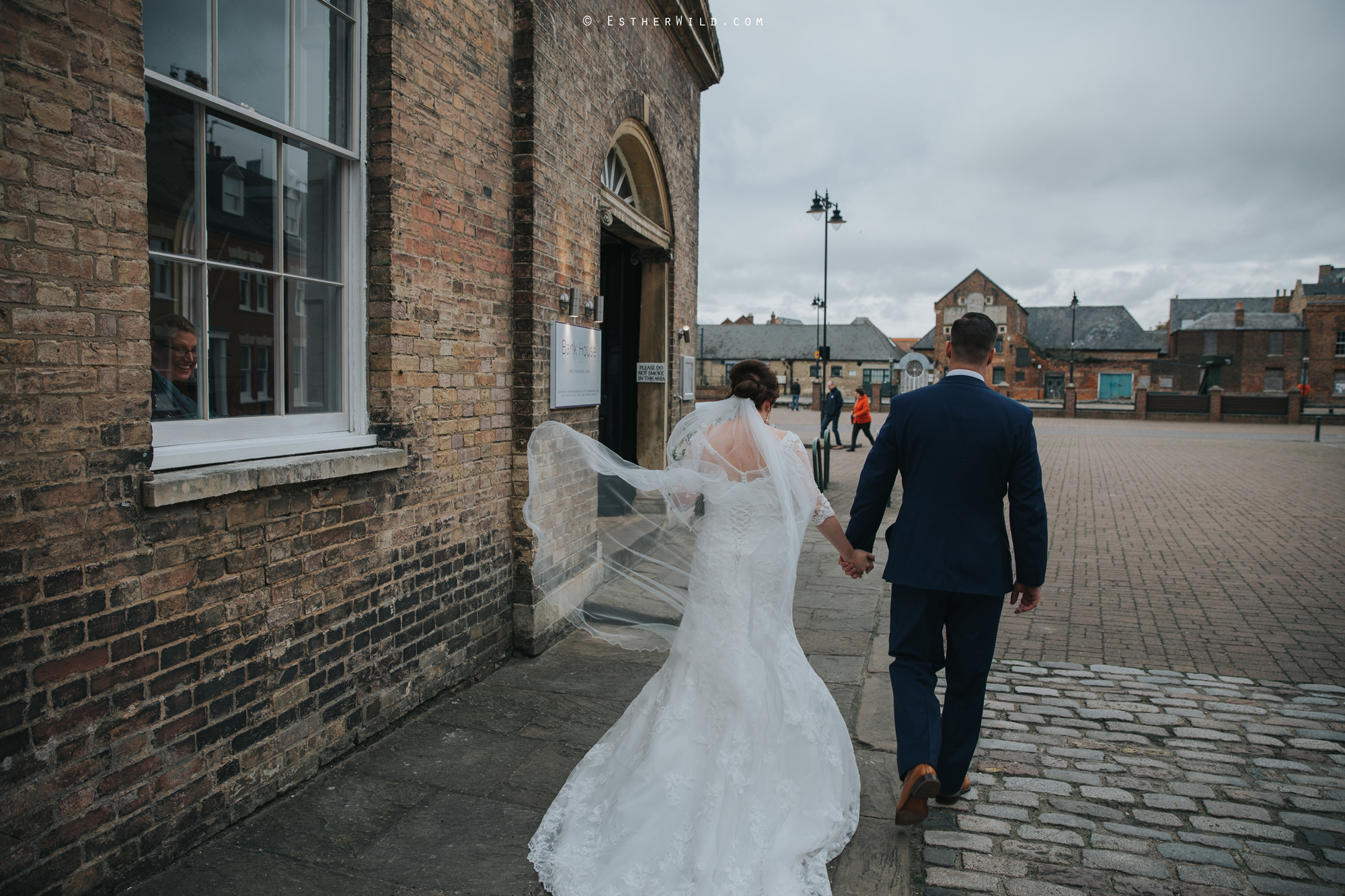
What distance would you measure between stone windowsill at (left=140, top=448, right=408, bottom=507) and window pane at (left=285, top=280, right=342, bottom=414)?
30 cm

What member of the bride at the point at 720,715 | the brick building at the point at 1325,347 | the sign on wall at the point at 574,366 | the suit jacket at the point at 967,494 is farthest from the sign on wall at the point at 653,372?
the brick building at the point at 1325,347

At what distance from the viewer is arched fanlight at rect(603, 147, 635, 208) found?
7.49m

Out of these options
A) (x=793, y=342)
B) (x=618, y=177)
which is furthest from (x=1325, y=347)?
(x=618, y=177)

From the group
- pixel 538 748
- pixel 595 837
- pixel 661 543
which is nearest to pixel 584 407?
pixel 661 543

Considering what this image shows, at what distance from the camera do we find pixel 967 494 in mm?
3109

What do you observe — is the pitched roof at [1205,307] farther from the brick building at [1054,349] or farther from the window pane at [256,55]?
the window pane at [256,55]

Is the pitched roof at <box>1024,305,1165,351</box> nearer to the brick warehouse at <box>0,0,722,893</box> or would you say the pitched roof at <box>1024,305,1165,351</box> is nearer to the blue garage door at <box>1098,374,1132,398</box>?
the blue garage door at <box>1098,374,1132,398</box>

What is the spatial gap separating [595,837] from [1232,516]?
435 inches

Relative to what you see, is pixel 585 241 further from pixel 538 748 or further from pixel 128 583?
pixel 128 583

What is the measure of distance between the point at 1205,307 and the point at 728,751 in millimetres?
80509

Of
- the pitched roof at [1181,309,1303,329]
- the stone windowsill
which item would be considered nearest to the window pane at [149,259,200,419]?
the stone windowsill

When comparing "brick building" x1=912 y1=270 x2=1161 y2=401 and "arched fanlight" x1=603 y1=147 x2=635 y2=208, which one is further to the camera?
"brick building" x1=912 y1=270 x2=1161 y2=401

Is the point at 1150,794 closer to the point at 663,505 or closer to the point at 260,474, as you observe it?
the point at 663,505

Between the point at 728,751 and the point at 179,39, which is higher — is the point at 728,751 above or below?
below
